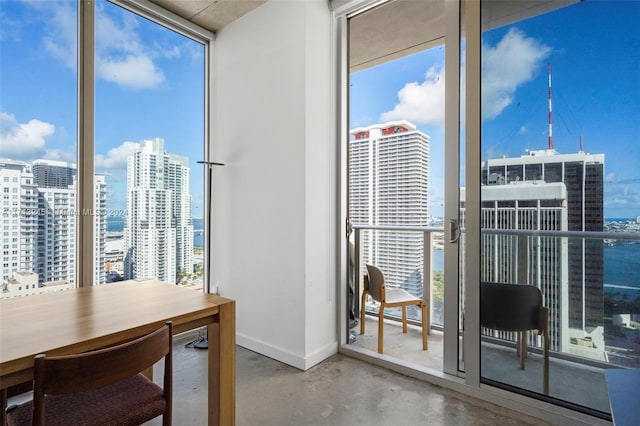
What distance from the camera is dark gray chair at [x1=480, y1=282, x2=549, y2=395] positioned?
1896 millimetres

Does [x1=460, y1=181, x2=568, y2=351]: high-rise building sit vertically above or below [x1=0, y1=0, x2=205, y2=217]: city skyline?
below

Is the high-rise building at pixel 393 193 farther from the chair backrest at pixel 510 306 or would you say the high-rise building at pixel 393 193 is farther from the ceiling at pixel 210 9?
the ceiling at pixel 210 9

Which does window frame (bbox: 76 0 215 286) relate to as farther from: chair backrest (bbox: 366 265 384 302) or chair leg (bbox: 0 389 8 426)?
chair backrest (bbox: 366 265 384 302)

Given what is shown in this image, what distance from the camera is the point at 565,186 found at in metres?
1.82

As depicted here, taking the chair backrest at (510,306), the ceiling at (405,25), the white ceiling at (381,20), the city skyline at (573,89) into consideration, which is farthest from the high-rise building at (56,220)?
the chair backrest at (510,306)

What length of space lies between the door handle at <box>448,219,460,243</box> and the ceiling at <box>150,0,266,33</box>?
237 centimetres

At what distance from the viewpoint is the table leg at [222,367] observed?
5.13 feet

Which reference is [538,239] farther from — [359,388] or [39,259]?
[39,259]

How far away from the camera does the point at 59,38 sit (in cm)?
231

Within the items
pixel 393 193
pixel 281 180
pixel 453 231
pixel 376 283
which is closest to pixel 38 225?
pixel 281 180

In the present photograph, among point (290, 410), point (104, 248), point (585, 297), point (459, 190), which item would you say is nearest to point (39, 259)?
point (104, 248)

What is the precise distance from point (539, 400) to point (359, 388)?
1061mm

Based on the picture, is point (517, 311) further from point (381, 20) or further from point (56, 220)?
point (56, 220)

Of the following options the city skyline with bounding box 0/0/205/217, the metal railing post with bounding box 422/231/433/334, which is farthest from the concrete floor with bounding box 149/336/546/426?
the city skyline with bounding box 0/0/205/217
